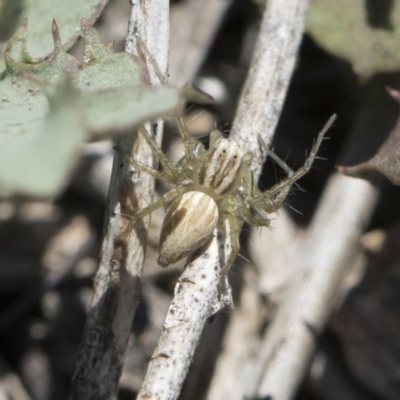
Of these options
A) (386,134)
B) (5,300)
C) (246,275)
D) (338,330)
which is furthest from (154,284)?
(386,134)

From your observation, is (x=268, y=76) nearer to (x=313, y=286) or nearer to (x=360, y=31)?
(x=360, y=31)

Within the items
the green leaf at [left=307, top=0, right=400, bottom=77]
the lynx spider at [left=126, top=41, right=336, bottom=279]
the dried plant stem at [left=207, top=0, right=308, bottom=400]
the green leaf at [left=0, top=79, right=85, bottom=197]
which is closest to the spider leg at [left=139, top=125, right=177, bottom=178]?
the lynx spider at [left=126, top=41, right=336, bottom=279]

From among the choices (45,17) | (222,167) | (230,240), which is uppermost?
(45,17)

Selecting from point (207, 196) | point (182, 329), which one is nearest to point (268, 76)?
point (207, 196)

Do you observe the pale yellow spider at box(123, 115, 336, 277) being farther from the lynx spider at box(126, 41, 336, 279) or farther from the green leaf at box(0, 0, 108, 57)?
the green leaf at box(0, 0, 108, 57)

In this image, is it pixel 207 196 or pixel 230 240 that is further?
pixel 207 196

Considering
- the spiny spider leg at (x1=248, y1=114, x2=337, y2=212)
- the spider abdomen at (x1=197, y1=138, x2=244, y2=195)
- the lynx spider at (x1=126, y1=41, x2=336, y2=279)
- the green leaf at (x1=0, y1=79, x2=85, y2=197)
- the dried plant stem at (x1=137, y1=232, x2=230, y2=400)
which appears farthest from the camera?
the spiny spider leg at (x1=248, y1=114, x2=337, y2=212)

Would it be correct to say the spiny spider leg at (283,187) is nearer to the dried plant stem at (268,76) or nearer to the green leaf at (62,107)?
the dried plant stem at (268,76)

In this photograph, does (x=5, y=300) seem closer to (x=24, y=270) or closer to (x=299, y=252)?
(x=24, y=270)
